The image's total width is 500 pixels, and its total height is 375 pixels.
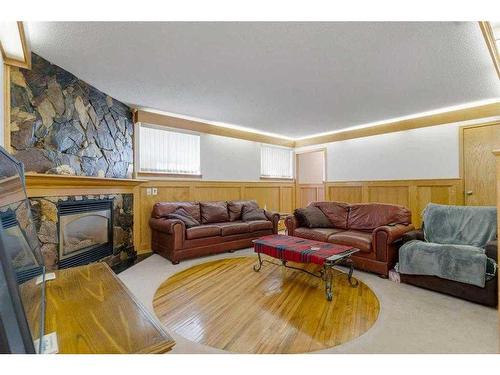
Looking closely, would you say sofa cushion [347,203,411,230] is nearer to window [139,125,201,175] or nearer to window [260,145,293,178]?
window [260,145,293,178]

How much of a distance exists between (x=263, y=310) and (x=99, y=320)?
157 cm

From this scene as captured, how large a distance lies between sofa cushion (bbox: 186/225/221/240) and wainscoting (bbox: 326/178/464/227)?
3.39 m

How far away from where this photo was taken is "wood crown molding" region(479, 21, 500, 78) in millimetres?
2020

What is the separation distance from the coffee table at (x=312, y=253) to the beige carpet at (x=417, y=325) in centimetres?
48

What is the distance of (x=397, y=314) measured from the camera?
2148 mm

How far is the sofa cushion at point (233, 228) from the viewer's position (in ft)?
13.4

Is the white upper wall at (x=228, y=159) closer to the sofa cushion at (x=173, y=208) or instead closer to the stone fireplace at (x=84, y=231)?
the sofa cushion at (x=173, y=208)

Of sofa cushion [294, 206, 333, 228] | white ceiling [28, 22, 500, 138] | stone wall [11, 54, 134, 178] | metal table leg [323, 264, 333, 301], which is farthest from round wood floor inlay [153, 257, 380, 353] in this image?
white ceiling [28, 22, 500, 138]

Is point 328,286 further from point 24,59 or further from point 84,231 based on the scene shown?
point 24,59

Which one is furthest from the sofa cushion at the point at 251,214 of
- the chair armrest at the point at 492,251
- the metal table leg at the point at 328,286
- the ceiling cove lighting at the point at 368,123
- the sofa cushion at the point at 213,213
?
the chair armrest at the point at 492,251

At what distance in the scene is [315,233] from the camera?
373cm

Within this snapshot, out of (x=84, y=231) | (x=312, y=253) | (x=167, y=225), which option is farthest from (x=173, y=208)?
(x=312, y=253)
